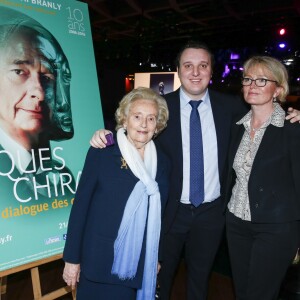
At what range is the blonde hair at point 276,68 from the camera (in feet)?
6.47

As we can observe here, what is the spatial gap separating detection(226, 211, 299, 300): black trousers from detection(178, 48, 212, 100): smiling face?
0.86 meters

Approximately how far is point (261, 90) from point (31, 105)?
136 cm

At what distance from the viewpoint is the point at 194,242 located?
7.70 feet

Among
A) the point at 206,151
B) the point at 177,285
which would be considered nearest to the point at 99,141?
the point at 206,151

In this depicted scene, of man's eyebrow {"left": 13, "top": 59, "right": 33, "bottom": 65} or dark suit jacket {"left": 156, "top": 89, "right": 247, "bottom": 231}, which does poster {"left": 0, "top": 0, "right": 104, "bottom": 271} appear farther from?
dark suit jacket {"left": 156, "top": 89, "right": 247, "bottom": 231}

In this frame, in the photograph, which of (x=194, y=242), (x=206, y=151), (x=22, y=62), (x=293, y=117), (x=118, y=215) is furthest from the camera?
(x=194, y=242)

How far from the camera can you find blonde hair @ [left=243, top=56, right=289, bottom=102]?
197 centimetres

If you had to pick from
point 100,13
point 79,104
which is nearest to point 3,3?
point 79,104

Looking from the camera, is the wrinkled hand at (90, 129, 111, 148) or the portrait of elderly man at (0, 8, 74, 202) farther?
the portrait of elderly man at (0, 8, 74, 202)

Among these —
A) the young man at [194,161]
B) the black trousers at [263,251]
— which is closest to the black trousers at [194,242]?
the young man at [194,161]

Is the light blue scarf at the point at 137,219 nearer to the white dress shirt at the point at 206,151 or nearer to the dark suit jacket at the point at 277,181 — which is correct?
the white dress shirt at the point at 206,151

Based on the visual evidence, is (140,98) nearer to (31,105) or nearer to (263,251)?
(31,105)

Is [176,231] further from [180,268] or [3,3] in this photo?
[3,3]

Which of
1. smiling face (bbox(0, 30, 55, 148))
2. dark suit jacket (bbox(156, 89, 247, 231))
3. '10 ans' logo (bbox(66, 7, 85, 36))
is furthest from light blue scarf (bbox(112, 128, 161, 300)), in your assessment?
'10 ans' logo (bbox(66, 7, 85, 36))
